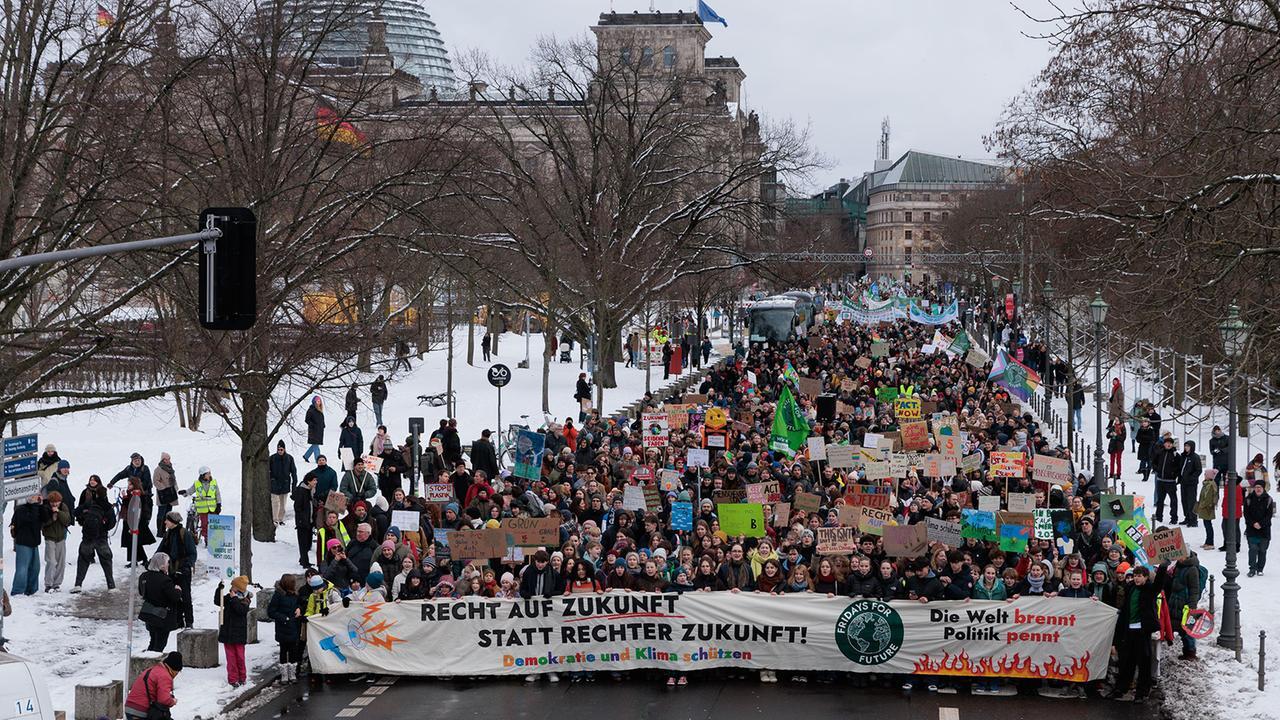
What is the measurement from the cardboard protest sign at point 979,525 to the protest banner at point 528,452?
318 inches

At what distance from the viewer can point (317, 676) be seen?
56.4 feet

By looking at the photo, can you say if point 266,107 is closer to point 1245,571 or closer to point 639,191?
point 1245,571

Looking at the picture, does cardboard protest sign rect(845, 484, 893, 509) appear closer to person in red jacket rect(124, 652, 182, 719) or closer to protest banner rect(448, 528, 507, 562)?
protest banner rect(448, 528, 507, 562)

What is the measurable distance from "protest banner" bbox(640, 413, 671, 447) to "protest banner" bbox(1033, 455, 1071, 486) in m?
7.31

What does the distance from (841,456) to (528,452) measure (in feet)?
16.9

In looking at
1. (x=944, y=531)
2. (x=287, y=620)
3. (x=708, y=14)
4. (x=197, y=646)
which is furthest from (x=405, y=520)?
(x=708, y=14)

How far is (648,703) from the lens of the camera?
628 inches

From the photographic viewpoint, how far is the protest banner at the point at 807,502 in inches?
864

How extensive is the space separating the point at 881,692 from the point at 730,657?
5.38 ft

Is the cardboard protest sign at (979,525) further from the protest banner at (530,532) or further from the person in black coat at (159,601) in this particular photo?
the person in black coat at (159,601)

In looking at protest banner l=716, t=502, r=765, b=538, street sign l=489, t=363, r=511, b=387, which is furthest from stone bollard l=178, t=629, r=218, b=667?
street sign l=489, t=363, r=511, b=387

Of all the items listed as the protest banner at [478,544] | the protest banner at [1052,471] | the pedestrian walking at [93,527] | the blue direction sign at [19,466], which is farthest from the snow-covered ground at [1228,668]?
the pedestrian walking at [93,527]

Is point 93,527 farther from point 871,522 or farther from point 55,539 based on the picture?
point 871,522

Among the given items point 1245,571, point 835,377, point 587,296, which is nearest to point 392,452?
point 1245,571
